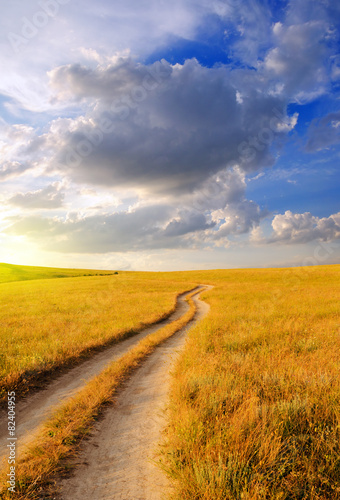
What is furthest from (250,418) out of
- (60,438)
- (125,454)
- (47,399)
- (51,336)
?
(51,336)

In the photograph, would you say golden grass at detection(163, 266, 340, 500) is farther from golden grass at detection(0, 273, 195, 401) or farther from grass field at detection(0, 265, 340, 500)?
golden grass at detection(0, 273, 195, 401)

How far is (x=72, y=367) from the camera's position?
30.8ft

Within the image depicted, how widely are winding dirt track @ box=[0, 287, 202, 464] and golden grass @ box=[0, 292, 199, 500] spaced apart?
0.34 m

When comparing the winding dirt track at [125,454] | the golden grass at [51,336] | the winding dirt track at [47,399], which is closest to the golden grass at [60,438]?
the winding dirt track at [125,454]

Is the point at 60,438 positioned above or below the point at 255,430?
below

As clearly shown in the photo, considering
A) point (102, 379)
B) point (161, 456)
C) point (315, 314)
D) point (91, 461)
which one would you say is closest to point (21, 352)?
point (102, 379)

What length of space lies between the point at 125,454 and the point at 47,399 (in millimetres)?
3455

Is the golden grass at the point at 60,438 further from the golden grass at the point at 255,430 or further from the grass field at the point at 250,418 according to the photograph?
the golden grass at the point at 255,430

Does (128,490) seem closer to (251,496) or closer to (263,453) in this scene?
(251,496)

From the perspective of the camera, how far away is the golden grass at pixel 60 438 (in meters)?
3.79

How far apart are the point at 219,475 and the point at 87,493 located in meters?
1.84

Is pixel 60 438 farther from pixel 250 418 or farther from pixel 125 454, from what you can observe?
pixel 250 418

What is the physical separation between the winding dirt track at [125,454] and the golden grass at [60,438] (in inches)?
9.4

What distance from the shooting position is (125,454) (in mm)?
4531
